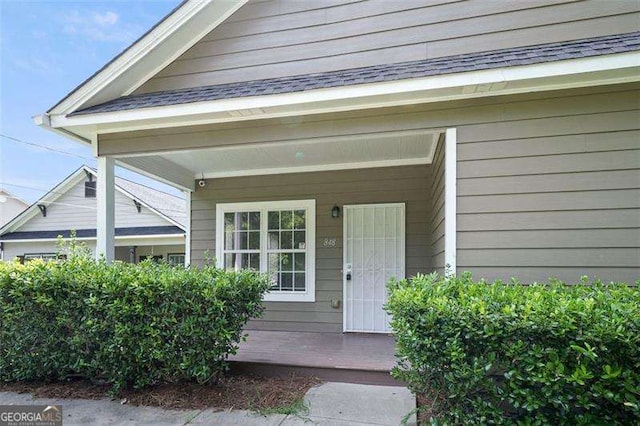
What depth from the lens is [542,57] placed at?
2.96 meters

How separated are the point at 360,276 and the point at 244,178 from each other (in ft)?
8.02

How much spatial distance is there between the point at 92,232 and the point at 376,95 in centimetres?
1290

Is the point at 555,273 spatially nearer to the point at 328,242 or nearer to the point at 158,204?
the point at 328,242

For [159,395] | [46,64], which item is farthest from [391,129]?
[46,64]

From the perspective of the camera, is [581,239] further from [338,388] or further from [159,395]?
[159,395]

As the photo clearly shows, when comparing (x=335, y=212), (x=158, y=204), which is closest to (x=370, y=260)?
(x=335, y=212)

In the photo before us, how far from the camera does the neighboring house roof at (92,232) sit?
40.2 ft

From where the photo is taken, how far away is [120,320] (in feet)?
10.6

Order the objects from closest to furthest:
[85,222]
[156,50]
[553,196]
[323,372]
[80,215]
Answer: [553,196], [323,372], [156,50], [85,222], [80,215]

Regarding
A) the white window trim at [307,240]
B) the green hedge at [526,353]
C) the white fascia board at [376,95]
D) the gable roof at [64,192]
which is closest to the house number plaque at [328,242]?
the white window trim at [307,240]

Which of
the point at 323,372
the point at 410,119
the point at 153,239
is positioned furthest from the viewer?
the point at 153,239

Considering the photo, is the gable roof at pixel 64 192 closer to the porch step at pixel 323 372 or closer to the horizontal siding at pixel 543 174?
the porch step at pixel 323 372

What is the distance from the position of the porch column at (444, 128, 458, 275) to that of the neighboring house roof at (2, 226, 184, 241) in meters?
10.5

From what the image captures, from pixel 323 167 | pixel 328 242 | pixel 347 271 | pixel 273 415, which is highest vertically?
A: pixel 323 167
